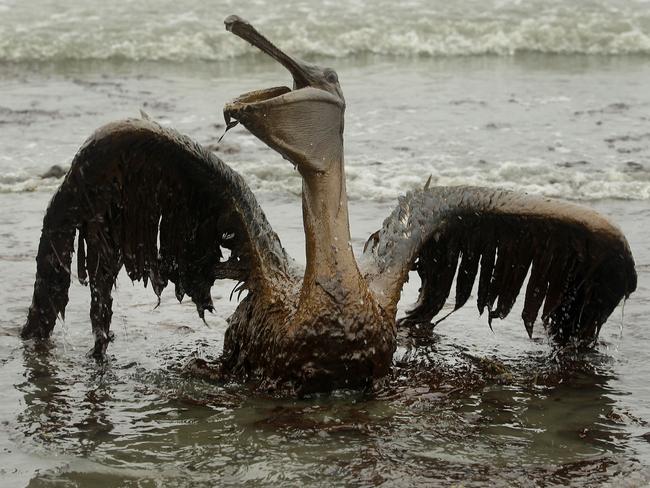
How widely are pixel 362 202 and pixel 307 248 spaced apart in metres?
4.25

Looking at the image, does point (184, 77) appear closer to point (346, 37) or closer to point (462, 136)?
point (346, 37)

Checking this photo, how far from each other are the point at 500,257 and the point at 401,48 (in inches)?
507

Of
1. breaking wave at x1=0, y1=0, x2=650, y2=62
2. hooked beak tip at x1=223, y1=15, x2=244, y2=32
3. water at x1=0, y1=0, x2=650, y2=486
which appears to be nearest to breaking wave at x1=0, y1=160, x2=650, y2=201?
water at x1=0, y1=0, x2=650, y2=486

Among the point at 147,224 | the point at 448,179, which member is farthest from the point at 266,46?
the point at 448,179

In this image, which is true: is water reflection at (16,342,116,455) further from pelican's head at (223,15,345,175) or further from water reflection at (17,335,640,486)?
pelican's head at (223,15,345,175)

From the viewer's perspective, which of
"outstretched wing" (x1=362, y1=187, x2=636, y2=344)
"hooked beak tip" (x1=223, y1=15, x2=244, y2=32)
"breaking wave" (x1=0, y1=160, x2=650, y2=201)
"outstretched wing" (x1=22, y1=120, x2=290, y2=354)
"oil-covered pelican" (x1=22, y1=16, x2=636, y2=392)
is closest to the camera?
"hooked beak tip" (x1=223, y1=15, x2=244, y2=32)

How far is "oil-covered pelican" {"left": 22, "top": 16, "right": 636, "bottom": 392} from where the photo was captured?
20.2 ft

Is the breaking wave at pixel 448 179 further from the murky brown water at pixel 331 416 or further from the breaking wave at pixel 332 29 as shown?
the breaking wave at pixel 332 29

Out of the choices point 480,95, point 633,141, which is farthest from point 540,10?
point 633,141

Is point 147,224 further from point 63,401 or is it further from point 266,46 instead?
point 266,46

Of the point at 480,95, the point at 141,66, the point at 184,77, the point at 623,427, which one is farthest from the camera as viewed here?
the point at 141,66

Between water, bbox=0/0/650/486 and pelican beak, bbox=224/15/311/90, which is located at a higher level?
pelican beak, bbox=224/15/311/90

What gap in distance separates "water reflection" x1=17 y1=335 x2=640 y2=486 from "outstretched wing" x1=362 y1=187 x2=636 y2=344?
1.06 ft

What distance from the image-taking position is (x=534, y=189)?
432 inches
